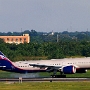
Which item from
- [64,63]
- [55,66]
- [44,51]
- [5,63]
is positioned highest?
[44,51]

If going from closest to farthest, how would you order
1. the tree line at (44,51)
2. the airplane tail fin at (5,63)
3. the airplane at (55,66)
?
the airplane at (55,66)
the airplane tail fin at (5,63)
the tree line at (44,51)

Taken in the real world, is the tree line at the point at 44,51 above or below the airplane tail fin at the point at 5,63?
above

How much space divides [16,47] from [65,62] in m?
73.8

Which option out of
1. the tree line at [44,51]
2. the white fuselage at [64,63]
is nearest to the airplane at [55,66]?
the white fuselage at [64,63]

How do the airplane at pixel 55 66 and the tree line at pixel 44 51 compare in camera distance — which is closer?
the airplane at pixel 55 66

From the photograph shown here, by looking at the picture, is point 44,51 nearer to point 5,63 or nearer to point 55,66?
point 5,63

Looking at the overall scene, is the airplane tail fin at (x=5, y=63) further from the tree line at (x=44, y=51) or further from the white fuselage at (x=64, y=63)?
the tree line at (x=44, y=51)

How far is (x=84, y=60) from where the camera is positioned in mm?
100562

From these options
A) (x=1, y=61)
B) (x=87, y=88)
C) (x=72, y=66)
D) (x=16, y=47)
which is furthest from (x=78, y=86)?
(x=16, y=47)

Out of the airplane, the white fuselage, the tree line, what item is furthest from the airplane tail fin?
the tree line

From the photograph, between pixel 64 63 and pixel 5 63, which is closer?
pixel 64 63

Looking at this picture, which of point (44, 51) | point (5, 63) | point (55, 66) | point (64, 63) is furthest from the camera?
point (44, 51)

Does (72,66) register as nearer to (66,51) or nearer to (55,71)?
(55,71)

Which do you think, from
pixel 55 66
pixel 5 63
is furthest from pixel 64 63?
pixel 5 63
